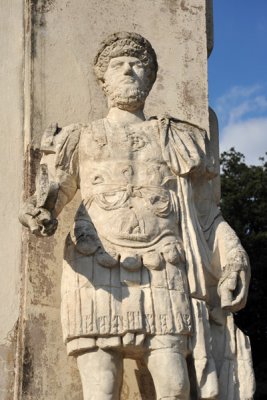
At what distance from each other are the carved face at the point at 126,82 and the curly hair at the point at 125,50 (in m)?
0.04

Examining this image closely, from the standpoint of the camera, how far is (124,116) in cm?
727

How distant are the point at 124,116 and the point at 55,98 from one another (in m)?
1.09

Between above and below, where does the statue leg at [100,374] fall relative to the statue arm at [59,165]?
below

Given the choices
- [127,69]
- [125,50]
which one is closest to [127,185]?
[127,69]

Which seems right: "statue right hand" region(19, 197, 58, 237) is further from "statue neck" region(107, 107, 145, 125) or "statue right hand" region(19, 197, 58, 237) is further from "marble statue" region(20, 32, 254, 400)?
"statue neck" region(107, 107, 145, 125)

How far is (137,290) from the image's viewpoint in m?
6.55

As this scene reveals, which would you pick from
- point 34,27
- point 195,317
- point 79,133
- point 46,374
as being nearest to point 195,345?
point 195,317

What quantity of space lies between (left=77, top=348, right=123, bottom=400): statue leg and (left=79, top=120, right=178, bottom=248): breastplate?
754 millimetres

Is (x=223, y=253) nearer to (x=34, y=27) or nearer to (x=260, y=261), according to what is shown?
(x=34, y=27)

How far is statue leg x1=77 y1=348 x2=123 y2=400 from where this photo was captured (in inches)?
252

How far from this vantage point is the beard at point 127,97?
284 inches

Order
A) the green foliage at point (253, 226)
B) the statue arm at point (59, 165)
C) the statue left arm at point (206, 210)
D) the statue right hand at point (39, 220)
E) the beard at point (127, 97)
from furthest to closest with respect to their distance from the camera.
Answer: the green foliage at point (253, 226)
the beard at point (127, 97)
the statue left arm at point (206, 210)
the statue arm at point (59, 165)
the statue right hand at point (39, 220)

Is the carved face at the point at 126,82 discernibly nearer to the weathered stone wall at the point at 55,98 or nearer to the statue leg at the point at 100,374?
the weathered stone wall at the point at 55,98

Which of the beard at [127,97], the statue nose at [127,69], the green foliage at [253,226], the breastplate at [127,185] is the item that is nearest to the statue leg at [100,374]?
the breastplate at [127,185]
